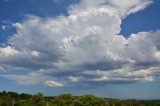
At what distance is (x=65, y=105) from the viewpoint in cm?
11338

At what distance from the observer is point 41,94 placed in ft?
464

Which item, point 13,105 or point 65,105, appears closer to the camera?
point 65,105

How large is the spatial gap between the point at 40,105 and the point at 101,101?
75.7 feet

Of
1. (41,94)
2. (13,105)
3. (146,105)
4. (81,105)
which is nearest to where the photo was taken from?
(81,105)

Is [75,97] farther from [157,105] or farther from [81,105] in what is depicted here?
[157,105]

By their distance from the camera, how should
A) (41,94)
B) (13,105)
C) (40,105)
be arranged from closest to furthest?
(40,105) < (41,94) < (13,105)

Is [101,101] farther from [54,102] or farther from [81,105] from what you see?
[54,102]

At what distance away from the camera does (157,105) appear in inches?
7288

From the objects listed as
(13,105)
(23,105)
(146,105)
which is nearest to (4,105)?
(13,105)

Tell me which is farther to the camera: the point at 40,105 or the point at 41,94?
the point at 41,94

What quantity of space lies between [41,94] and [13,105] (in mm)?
19386

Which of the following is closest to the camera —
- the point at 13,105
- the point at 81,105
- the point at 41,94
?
the point at 81,105

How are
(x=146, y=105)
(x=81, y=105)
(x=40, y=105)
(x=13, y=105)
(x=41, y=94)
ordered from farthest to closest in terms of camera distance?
(x=146, y=105)
(x=13, y=105)
(x=41, y=94)
(x=40, y=105)
(x=81, y=105)

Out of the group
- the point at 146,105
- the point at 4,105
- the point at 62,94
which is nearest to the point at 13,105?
the point at 4,105
